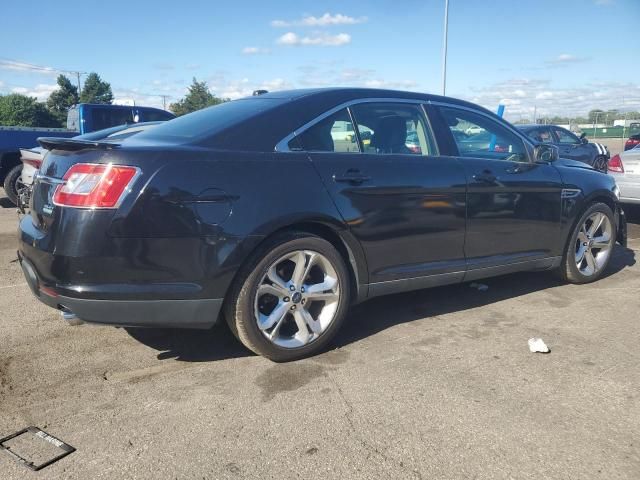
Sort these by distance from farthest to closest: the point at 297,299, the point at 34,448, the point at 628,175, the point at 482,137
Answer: the point at 628,175
the point at 482,137
the point at 297,299
the point at 34,448

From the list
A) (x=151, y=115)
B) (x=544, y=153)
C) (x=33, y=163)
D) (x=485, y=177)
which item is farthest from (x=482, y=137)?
(x=151, y=115)

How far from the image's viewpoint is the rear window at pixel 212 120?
3338 millimetres

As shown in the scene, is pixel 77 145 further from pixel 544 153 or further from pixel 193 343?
pixel 544 153

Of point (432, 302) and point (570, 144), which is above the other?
point (570, 144)

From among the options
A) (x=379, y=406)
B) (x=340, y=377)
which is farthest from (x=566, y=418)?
(x=340, y=377)

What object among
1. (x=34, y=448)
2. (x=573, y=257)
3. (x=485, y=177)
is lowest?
(x=34, y=448)

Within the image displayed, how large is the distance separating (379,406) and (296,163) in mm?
1440

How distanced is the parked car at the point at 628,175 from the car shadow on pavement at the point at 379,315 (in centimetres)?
271

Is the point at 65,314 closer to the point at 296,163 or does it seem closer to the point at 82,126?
the point at 296,163

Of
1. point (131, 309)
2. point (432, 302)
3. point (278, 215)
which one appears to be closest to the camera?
point (131, 309)

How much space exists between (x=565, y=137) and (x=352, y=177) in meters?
12.7

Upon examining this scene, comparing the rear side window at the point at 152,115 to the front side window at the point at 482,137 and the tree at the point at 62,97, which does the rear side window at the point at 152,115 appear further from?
the tree at the point at 62,97

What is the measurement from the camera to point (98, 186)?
2.84 meters

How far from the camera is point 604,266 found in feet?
17.7
